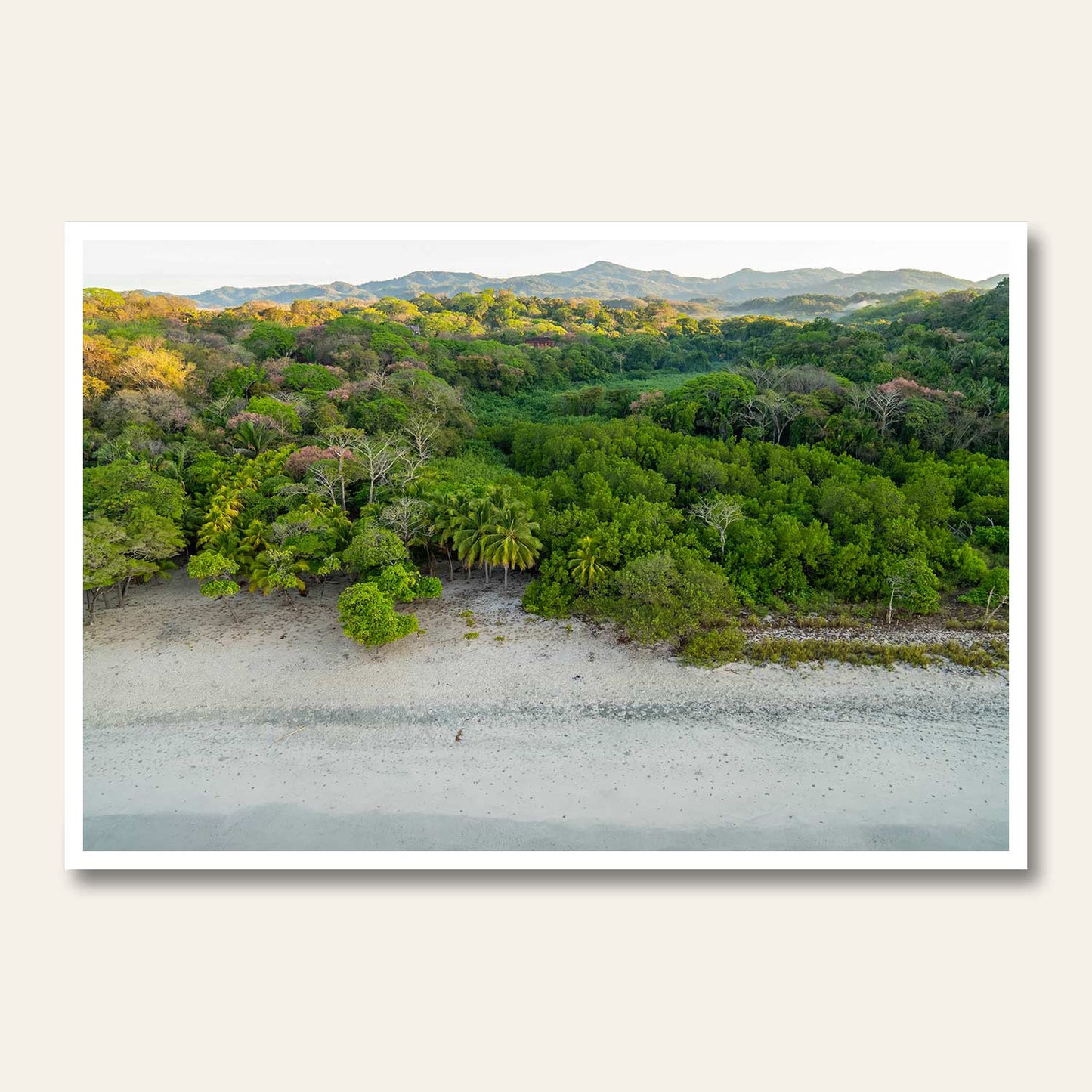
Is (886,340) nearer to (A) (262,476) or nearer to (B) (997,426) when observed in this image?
(B) (997,426)

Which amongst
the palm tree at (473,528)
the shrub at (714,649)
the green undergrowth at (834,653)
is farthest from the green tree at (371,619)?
the green undergrowth at (834,653)

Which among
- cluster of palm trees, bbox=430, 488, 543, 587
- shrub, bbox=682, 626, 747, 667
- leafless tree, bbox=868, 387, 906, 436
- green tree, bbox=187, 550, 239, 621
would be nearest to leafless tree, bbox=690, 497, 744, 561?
shrub, bbox=682, 626, 747, 667

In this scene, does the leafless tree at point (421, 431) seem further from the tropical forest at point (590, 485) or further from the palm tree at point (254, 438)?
the palm tree at point (254, 438)

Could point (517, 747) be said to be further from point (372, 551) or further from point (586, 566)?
point (372, 551)

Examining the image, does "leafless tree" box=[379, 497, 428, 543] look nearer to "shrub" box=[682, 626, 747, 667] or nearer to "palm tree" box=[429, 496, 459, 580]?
"palm tree" box=[429, 496, 459, 580]
